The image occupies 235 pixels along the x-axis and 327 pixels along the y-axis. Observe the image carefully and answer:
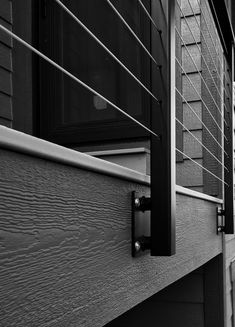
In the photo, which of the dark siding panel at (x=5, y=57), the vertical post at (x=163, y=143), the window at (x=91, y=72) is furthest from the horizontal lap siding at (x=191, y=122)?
the vertical post at (x=163, y=143)

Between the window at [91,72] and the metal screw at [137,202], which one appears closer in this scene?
the metal screw at [137,202]

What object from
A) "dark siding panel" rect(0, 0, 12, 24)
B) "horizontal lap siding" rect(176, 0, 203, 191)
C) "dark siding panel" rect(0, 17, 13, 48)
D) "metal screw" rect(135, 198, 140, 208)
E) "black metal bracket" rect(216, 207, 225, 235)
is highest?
"dark siding panel" rect(0, 0, 12, 24)

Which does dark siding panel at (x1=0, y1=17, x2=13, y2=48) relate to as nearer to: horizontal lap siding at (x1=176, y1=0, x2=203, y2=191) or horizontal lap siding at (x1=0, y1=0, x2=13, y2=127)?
horizontal lap siding at (x1=0, y1=0, x2=13, y2=127)

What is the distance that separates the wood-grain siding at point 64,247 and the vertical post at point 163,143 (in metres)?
0.05

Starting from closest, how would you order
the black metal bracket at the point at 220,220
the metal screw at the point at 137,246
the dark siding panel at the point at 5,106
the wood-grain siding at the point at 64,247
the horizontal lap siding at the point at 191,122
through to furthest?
the wood-grain siding at the point at 64,247, the metal screw at the point at 137,246, the black metal bracket at the point at 220,220, the dark siding panel at the point at 5,106, the horizontal lap siding at the point at 191,122

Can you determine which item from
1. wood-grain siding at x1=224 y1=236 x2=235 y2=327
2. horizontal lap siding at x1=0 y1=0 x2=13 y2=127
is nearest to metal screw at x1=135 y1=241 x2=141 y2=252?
wood-grain siding at x1=224 y1=236 x2=235 y2=327

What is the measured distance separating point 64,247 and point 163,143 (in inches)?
17.2

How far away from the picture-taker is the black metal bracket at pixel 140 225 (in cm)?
100

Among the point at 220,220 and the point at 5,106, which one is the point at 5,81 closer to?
the point at 5,106

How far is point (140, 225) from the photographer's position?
3.42ft

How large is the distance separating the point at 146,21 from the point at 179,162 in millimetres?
786

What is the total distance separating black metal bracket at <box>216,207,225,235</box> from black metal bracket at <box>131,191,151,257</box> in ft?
3.18

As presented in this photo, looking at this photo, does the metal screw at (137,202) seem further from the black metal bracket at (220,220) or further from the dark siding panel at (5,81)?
the dark siding panel at (5,81)

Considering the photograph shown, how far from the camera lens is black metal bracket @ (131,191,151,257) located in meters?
1.00
